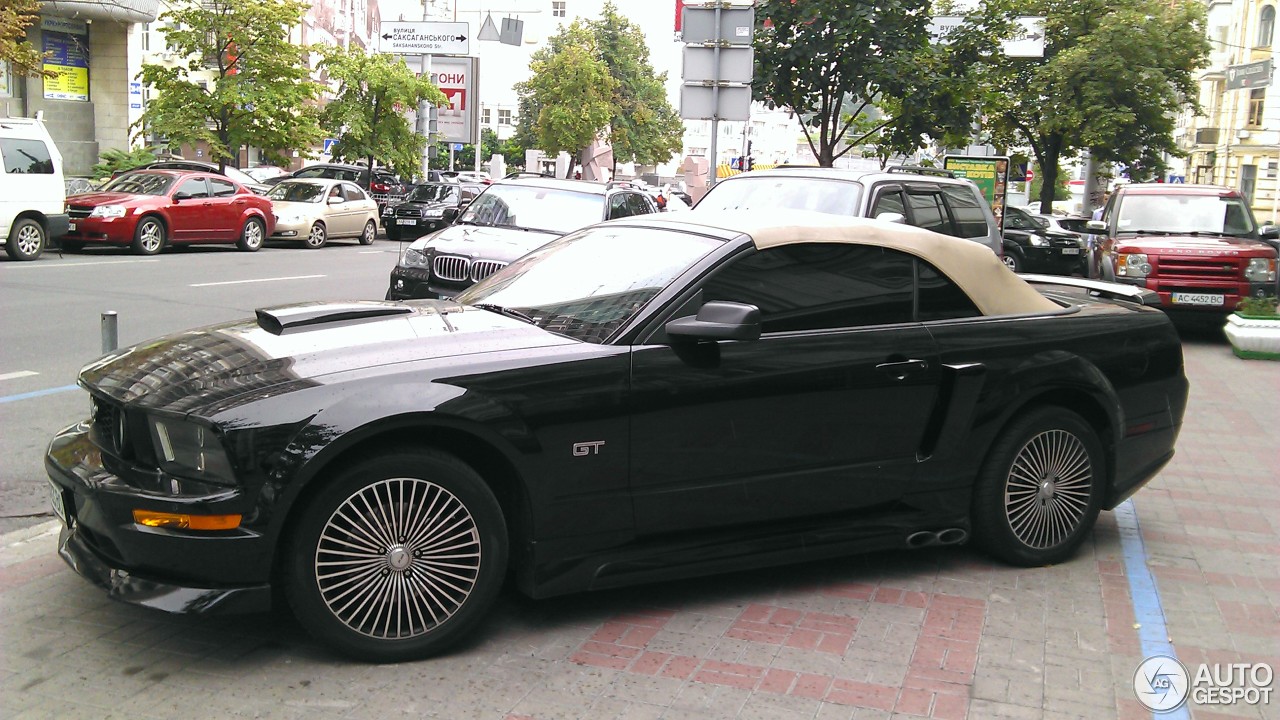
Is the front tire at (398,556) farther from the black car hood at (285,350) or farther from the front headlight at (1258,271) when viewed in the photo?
the front headlight at (1258,271)

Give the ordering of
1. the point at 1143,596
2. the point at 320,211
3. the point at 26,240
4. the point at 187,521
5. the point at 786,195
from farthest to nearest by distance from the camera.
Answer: the point at 320,211 → the point at 26,240 → the point at 786,195 → the point at 1143,596 → the point at 187,521

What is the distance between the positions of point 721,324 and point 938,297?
130 centimetres

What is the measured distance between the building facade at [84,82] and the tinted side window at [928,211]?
26.7 meters

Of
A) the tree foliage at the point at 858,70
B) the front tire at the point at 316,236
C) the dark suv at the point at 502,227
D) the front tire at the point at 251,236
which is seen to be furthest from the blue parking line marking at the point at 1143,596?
the front tire at the point at 316,236

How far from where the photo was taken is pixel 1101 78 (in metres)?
31.3

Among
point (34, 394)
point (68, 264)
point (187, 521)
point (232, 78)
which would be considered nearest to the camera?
point (187, 521)

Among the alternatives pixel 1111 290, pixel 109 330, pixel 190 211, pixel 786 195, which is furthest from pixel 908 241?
pixel 190 211

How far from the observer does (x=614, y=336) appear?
4.48 m

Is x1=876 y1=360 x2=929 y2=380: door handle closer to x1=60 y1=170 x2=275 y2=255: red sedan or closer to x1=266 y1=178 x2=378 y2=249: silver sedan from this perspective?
x1=60 y1=170 x2=275 y2=255: red sedan

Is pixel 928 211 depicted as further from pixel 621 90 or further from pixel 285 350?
pixel 621 90

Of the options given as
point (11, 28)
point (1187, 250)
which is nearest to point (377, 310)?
point (1187, 250)

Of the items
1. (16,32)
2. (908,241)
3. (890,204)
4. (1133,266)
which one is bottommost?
(1133,266)

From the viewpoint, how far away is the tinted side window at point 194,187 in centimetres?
2208

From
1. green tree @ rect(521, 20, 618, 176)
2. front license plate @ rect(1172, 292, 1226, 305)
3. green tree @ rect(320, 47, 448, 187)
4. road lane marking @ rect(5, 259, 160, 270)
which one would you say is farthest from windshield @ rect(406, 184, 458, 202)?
green tree @ rect(521, 20, 618, 176)
